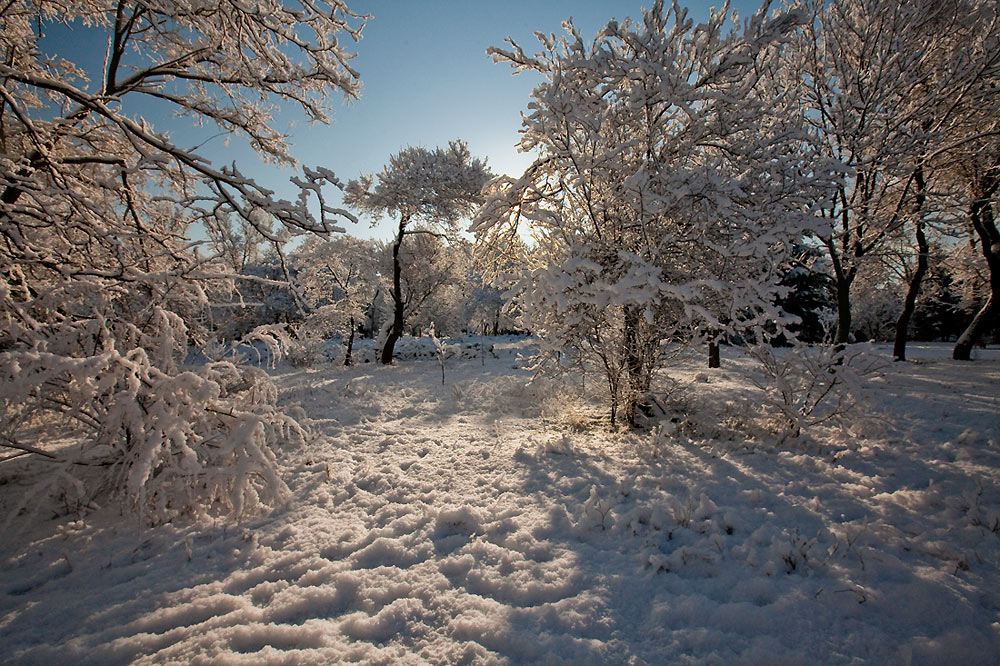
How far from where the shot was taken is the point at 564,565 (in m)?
2.27

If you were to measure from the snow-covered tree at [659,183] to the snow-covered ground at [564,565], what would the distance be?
1623 millimetres

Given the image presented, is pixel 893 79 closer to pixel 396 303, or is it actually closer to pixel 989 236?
pixel 989 236

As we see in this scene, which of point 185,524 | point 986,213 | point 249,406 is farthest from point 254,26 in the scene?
point 986,213

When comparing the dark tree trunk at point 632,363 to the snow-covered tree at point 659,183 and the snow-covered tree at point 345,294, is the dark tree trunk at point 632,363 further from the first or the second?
the snow-covered tree at point 345,294

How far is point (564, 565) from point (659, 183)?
3889 mm

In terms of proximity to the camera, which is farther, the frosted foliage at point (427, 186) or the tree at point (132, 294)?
the frosted foliage at point (427, 186)

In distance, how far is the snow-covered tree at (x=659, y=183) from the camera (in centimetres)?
377

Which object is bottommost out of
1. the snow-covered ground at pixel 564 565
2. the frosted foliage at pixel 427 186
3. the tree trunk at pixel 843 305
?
the snow-covered ground at pixel 564 565

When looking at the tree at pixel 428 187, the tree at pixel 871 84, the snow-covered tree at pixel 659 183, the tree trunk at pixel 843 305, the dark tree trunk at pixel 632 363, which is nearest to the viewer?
the snow-covered tree at pixel 659 183

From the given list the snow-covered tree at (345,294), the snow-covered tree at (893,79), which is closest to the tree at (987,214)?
the snow-covered tree at (893,79)

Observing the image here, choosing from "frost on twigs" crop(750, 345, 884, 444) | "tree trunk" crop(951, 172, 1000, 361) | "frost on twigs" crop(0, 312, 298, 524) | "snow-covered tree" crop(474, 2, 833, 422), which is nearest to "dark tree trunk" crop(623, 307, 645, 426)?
"snow-covered tree" crop(474, 2, 833, 422)

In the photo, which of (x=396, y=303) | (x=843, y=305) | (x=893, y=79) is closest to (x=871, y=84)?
(x=893, y=79)

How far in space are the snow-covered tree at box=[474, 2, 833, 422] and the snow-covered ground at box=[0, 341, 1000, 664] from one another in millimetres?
1623

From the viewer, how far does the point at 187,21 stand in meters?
3.52
